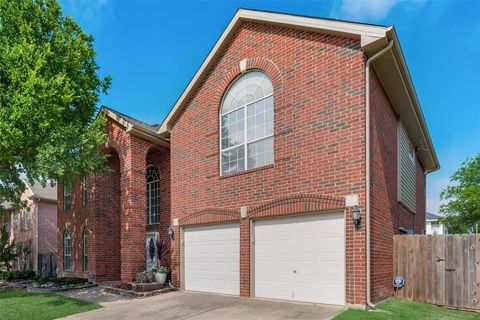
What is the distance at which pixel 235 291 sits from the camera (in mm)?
10734

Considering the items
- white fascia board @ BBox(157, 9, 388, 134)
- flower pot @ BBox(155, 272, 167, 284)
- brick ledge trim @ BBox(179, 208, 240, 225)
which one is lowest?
flower pot @ BBox(155, 272, 167, 284)

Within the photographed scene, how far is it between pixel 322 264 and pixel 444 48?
10802 millimetres

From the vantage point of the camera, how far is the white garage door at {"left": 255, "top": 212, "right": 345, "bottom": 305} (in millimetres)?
8578

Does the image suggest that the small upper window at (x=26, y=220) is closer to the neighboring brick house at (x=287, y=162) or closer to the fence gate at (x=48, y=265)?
the fence gate at (x=48, y=265)

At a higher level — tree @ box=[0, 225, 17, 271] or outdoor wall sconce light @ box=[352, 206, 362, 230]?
outdoor wall sconce light @ box=[352, 206, 362, 230]

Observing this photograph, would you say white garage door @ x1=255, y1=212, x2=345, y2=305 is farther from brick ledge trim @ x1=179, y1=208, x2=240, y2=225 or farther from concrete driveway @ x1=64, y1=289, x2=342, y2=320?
brick ledge trim @ x1=179, y1=208, x2=240, y2=225

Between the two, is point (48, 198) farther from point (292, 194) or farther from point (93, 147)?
point (292, 194)

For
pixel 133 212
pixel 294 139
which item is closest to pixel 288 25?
pixel 294 139

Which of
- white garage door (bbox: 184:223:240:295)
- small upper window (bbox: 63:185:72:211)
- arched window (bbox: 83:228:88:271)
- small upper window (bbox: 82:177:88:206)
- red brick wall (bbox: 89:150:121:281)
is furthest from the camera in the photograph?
small upper window (bbox: 63:185:72:211)

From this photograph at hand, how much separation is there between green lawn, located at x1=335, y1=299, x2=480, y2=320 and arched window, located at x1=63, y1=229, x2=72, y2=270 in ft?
47.5

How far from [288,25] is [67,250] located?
14.9m

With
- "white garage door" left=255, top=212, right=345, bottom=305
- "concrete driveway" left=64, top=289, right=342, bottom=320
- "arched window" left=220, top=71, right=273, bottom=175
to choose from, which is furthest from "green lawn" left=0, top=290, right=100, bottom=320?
"arched window" left=220, top=71, right=273, bottom=175

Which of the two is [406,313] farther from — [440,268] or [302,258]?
[302,258]

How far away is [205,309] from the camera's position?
358 inches
